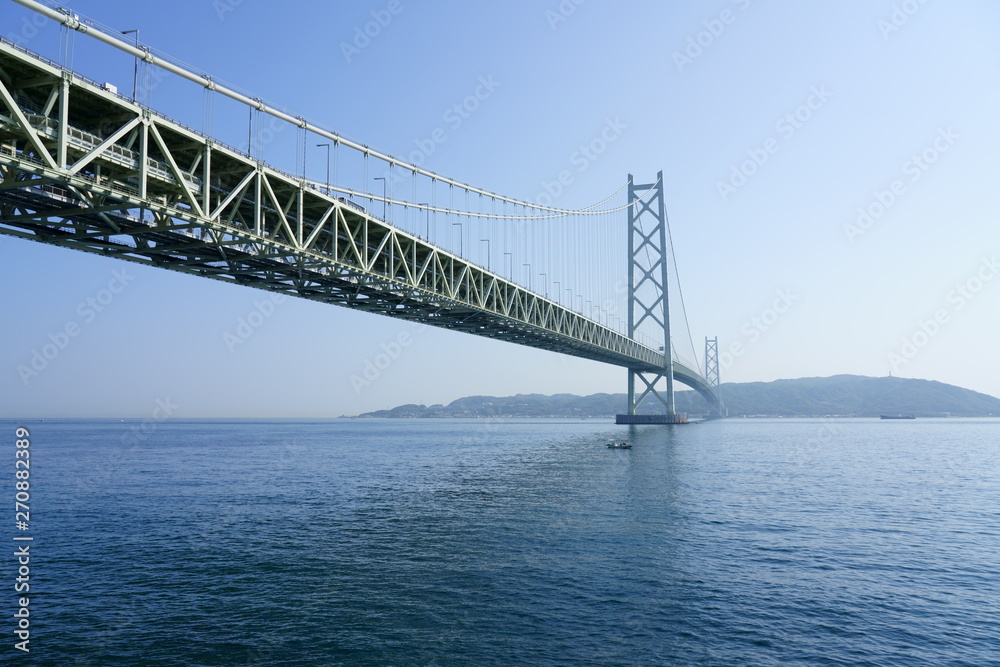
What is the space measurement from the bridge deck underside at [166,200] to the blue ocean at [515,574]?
10295mm

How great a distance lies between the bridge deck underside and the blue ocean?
10.3 metres

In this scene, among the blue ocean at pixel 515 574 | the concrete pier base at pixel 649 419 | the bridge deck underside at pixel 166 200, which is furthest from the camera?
the concrete pier base at pixel 649 419

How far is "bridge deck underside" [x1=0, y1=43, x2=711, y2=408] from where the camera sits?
54.8 feet

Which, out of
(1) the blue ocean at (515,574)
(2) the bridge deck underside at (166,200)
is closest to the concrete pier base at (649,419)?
(1) the blue ocean at (515,574)

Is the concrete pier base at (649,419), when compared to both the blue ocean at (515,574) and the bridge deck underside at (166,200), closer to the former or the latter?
the blue ocean at (515,574)

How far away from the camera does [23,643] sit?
1330 centimetres

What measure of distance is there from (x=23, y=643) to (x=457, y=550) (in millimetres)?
11371

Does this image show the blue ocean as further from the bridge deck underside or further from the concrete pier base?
the concrete pier base

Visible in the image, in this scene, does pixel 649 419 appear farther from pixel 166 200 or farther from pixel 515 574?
pixel 166 200

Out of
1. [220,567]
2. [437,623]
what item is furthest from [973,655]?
[220,567]

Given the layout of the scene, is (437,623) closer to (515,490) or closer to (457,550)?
(457,550)

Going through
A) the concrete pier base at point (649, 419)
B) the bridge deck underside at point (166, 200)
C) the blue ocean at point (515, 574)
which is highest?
the bridge deck underside at point (166, 200)

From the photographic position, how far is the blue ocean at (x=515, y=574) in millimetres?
13297

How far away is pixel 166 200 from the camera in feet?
69.5
